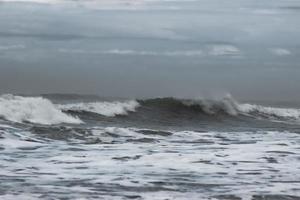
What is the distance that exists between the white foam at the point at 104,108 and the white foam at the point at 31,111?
153 cm

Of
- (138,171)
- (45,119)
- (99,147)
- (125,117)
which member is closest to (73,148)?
(99,147)

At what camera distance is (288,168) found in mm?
10133

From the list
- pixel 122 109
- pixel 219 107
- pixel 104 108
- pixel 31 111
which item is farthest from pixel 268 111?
pixel 31 111

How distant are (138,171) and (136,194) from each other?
65.5 inches

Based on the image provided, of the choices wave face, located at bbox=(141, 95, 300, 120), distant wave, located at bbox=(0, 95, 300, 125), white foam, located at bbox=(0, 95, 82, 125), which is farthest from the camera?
wave face, located at bbox=(141, 95, 300, 120)

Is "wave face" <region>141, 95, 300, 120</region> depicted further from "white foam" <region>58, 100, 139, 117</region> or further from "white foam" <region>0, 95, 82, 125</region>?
"white foam" <region>0, 95, 82, 125</region>

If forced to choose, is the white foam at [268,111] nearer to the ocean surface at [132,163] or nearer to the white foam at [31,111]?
the white foam at [31,111]

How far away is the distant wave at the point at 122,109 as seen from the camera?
19.3 m

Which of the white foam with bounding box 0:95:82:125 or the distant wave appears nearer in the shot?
the white foam with bounding box 0:95:82:125

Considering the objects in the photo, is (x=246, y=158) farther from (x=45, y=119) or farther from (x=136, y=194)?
(x=45, y=119)

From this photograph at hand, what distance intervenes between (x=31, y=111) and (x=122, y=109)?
20.1 ft

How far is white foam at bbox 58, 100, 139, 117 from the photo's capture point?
23.1 m

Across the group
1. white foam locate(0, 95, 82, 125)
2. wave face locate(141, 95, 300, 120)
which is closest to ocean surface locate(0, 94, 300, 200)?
white foam locate(0, 95, 82, 125)

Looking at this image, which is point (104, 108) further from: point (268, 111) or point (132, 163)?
point (132, 163)
